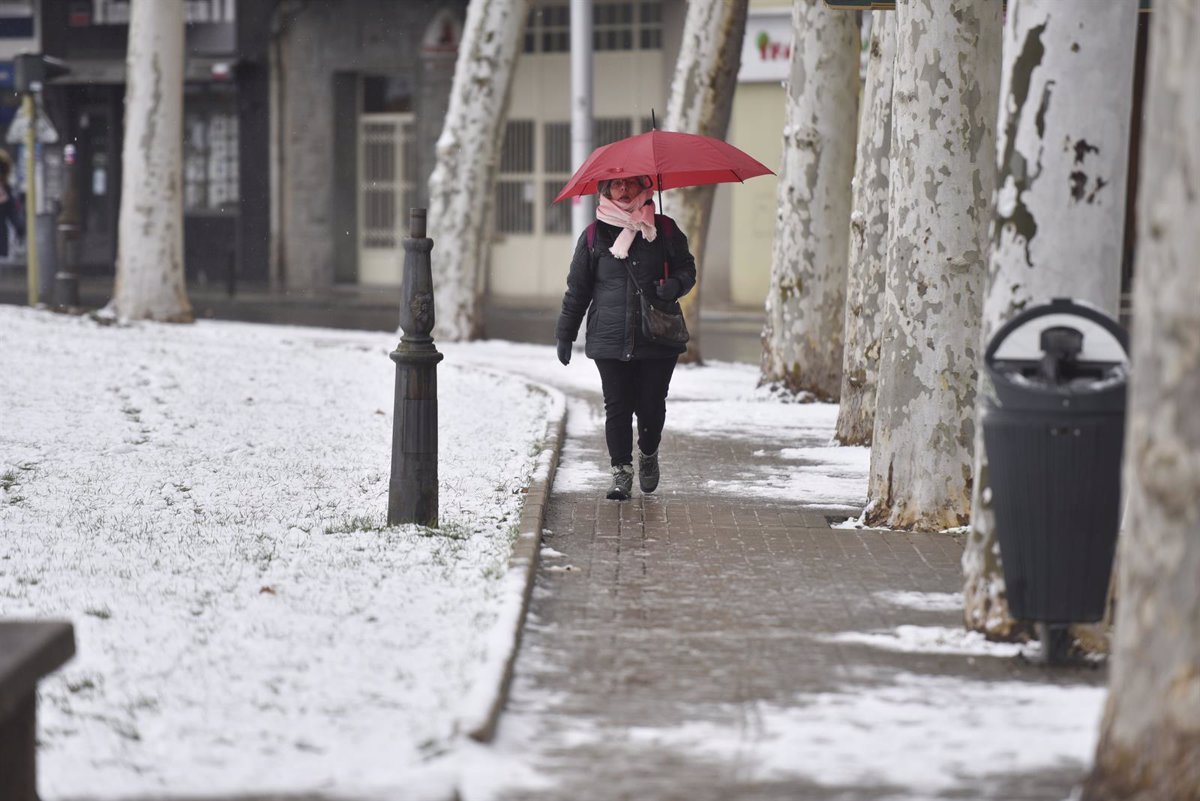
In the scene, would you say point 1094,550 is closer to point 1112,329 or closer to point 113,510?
point 1112,329

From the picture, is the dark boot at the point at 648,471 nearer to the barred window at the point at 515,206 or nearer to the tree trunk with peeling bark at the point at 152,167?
the tree trunk with peeling bark at the point at 152,167

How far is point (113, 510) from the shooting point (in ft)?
28.3

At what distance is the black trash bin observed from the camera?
542 cm

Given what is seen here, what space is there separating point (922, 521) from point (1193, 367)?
Result: 4.52 metres

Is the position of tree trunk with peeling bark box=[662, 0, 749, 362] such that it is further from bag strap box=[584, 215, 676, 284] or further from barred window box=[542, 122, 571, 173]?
barred window box=[542, 122, 571, 173]

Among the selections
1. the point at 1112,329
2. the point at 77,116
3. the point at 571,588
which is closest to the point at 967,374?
the point at 571,588

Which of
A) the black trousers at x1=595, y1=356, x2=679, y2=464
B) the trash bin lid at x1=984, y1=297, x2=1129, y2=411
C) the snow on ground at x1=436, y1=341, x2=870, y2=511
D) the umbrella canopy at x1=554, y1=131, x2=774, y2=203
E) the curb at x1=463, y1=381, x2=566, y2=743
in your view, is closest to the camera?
the curb at x1=463, y1=381, x2=566, y2=743

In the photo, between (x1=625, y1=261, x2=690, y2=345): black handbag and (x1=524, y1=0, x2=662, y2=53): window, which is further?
(x1=524, y1=0, x2=662, y2=53): window

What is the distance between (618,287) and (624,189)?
46 centimetres

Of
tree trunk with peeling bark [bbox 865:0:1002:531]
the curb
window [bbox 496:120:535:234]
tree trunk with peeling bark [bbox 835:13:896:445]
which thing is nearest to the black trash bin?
the curb

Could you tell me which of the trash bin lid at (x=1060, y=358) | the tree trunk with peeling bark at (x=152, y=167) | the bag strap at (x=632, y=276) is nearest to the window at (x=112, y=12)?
the tree trunk with peeling bark at (x=152, y=167)

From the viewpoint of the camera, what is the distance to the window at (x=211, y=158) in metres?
32.3

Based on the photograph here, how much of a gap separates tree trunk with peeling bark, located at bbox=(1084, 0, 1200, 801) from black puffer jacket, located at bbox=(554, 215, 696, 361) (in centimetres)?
491

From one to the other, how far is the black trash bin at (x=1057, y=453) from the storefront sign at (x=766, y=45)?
72.9ft
